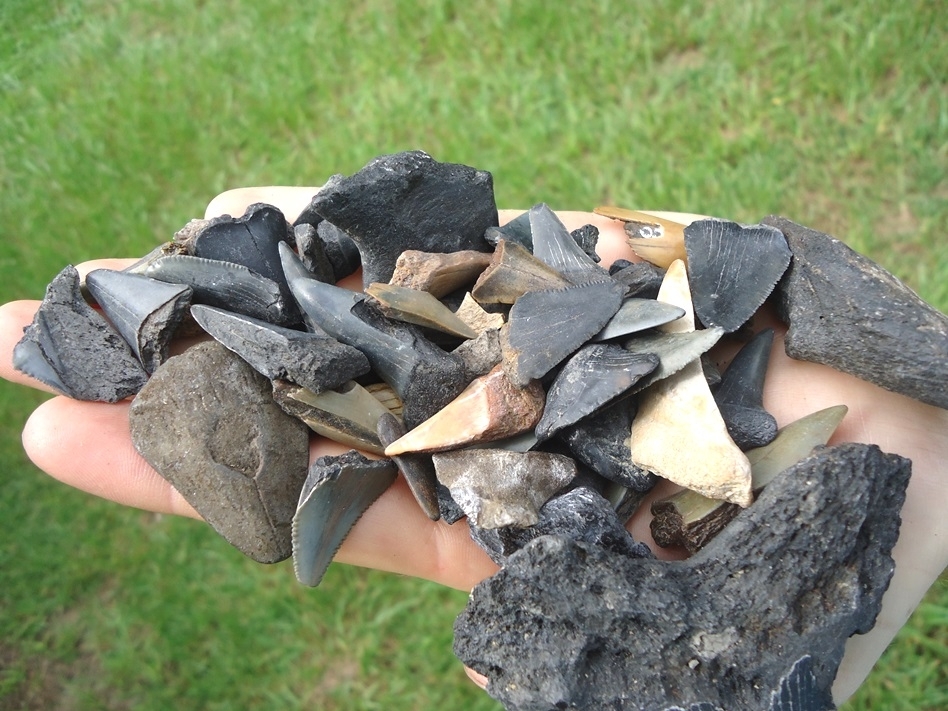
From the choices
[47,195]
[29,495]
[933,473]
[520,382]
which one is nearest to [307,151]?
[47,195]

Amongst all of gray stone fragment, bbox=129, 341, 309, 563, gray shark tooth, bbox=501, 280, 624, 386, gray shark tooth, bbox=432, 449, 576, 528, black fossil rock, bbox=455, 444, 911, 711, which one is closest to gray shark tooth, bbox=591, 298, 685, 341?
gray shark tooth, bbox=501, 280, 624, 386

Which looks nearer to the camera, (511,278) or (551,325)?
(551,325)

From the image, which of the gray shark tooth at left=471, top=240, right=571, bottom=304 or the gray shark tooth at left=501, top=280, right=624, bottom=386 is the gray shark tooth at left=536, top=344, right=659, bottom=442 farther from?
the gray shark tooth at left=471, top=240, right=571, bottom=304

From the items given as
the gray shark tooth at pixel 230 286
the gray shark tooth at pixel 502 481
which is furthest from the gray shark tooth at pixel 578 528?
the gray shark tooth at pixel 230 286

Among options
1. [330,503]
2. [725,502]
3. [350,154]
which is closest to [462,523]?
[330,503]

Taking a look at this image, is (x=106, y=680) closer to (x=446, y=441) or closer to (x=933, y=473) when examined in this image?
(x=446, y=441)

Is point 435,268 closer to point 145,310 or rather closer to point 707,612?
point 145,310
